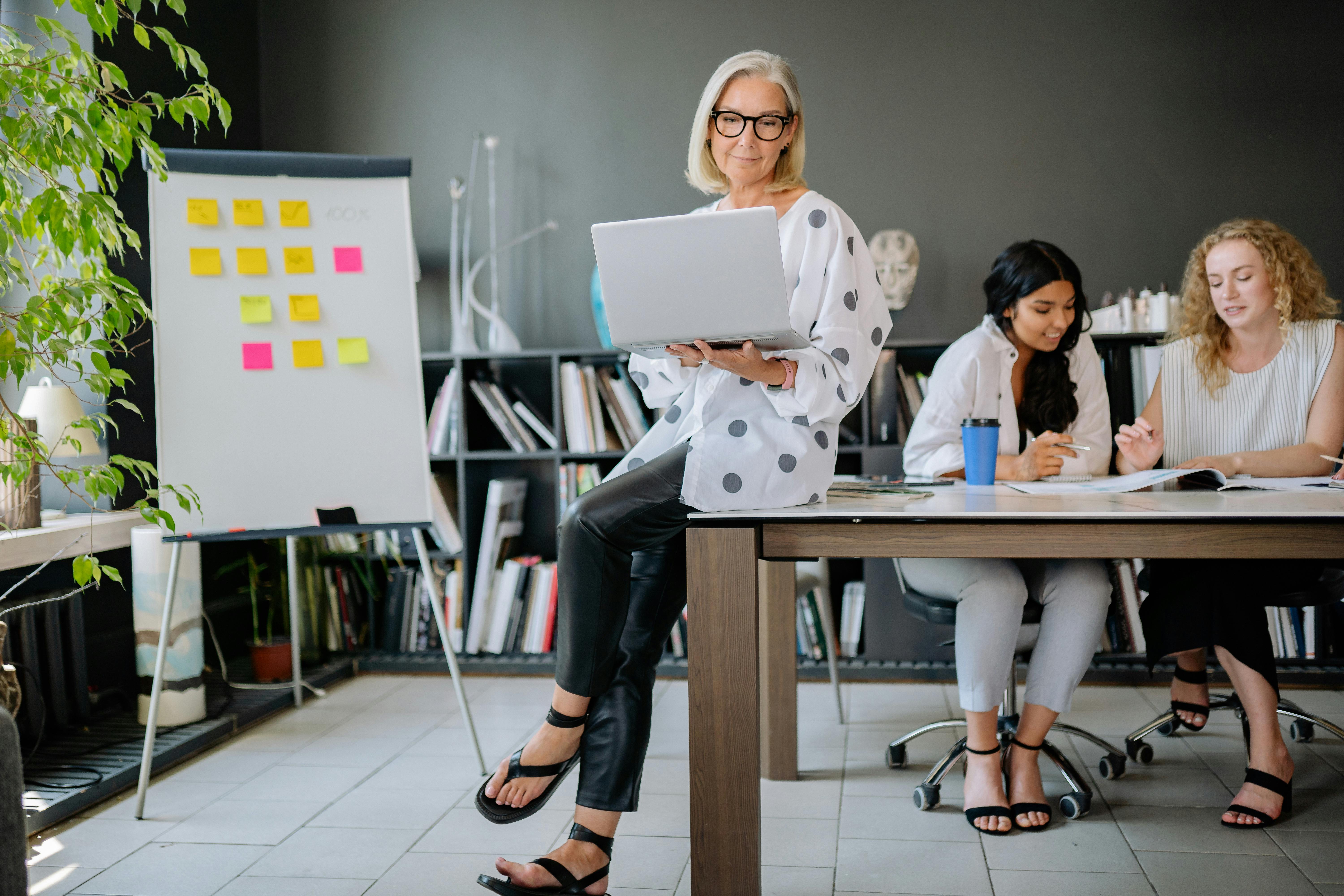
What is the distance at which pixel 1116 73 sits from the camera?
3.25 metres

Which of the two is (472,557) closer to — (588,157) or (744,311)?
(588,157)

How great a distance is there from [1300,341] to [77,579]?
2.51 m

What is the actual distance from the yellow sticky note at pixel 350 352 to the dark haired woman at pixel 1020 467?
1.30 m

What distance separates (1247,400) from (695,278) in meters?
1.58

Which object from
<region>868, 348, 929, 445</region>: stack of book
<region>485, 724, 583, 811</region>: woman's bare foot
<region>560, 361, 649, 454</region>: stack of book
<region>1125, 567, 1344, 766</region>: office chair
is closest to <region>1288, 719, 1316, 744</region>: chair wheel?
<region>1125, 567, 1344, 766</region>: office chair

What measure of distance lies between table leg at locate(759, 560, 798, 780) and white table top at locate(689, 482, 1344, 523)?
2.16 feet

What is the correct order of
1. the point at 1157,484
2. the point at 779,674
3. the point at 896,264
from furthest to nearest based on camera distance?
the point at 896,264 → the point at 779,674 → the point at 1157,484

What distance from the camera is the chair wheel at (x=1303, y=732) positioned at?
2.42 metres

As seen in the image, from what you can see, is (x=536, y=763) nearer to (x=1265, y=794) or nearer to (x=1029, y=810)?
(x=1029, y=810)

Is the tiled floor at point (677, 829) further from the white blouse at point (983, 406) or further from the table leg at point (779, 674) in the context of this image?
the white blouse at point (983, 406)

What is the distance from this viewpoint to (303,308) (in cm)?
235

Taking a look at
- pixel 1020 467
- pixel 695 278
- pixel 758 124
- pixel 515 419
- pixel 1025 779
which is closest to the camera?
pixel 695 278

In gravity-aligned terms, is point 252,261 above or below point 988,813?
above

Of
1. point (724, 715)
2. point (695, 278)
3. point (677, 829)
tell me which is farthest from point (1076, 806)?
point (695, 278)
